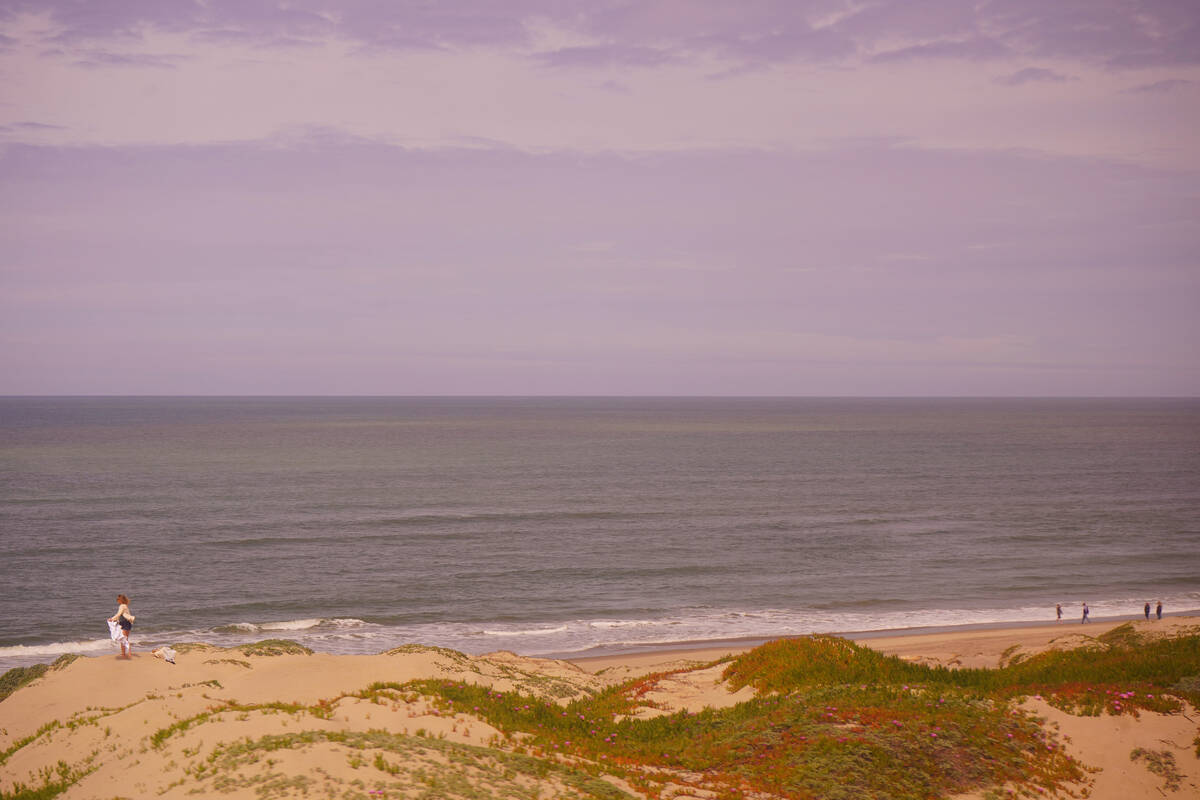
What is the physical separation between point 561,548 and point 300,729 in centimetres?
4040

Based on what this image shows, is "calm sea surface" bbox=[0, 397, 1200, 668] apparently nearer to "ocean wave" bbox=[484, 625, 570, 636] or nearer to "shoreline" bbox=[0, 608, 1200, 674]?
"ocean wave" bbox=[484, 625, 570, 636]

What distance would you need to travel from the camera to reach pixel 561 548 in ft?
174

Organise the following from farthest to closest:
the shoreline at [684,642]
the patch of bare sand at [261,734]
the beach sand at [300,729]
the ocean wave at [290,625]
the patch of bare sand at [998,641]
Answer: the ocean wave at [290,625]
the shoreline at [684,642]
the patch of bare sand at [998,641]
the beach sand at [300,729]
the patch of bare sand at [261,734]

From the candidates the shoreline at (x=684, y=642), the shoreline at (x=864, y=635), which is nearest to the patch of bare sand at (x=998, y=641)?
the shoreline at (x=864, y=635)

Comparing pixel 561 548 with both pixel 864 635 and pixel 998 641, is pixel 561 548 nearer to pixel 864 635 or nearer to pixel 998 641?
pixel 864 635

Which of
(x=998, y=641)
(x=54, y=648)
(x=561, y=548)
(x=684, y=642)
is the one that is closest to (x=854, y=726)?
(x=684, y=642)

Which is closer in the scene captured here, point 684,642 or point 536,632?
point 684,642

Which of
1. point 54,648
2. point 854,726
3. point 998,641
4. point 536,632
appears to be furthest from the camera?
point 536,632

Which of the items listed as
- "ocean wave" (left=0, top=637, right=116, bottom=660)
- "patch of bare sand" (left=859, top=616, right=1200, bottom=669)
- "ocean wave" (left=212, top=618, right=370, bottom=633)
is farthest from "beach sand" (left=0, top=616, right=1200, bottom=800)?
"ocean wave" (left=0, top=637, right=116, bottom=660)

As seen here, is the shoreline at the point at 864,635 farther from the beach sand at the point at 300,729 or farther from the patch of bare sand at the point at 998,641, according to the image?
the beach sand at the point at 300,729

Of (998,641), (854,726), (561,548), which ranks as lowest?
(998,641)

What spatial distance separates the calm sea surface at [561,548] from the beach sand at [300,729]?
1363 cm

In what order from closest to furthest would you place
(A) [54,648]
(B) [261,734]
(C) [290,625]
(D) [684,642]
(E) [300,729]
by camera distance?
(B) [261,734] < (E) [300,729] < (A) [54,648] < (D) [684,642] < (C) [290,625]

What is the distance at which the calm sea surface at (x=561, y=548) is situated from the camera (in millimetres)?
38188
